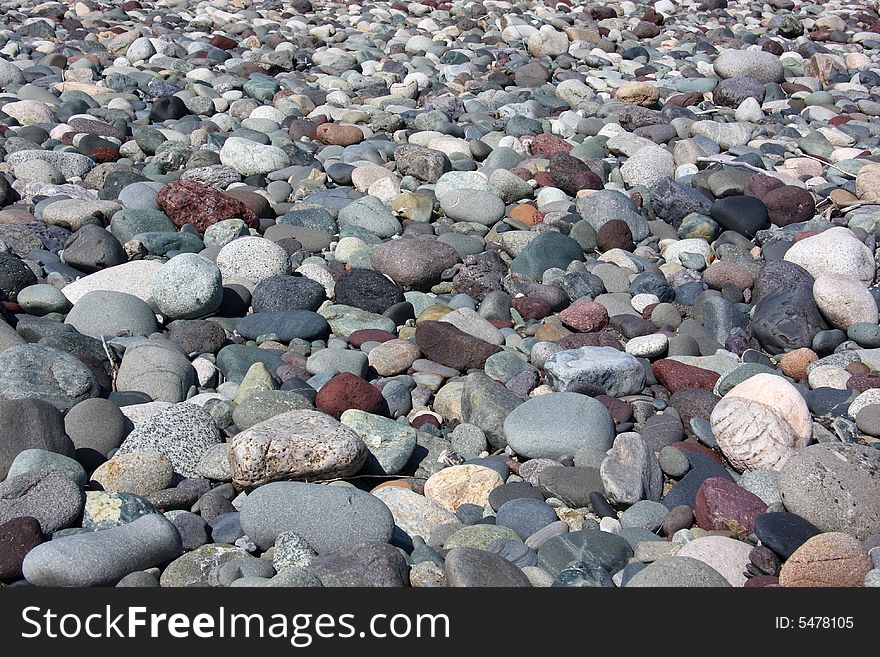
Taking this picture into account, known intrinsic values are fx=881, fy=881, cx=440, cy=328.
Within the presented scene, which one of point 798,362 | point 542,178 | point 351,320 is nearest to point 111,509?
point 351,320

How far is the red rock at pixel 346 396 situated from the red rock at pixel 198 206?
2455 millimetres

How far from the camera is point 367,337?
511 cm

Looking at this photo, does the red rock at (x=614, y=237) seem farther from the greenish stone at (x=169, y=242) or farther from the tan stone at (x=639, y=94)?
the tan stone at (x=639, y=94)

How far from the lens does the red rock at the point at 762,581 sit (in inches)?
121

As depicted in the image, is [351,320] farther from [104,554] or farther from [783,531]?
[783,531]

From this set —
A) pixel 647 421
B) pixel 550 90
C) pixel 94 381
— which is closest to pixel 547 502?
pixel 647 421

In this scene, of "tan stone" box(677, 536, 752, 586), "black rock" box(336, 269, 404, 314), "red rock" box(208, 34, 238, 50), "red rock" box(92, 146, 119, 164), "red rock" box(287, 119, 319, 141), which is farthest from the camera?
"red rock" box(208, 34, 238, 50)

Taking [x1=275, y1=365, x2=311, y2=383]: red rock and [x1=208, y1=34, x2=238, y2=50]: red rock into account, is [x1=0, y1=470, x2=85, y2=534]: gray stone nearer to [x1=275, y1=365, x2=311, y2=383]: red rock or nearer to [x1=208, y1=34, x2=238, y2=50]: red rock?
[x1=275, y1=365, x2=311, y2=383]: red rock

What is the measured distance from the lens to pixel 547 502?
3.74 metres

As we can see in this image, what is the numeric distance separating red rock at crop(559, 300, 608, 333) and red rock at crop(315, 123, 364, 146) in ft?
12.1

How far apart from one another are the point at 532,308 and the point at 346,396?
1.62 meters

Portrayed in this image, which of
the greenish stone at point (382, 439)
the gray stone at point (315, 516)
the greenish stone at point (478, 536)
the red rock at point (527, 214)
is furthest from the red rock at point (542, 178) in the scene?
the gray stone at point (315, 516)

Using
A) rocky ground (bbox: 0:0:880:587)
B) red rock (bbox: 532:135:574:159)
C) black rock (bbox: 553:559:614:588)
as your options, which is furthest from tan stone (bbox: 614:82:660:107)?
black rock (bbox: 553:559:614:588)

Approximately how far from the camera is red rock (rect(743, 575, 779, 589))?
10.1 ft
